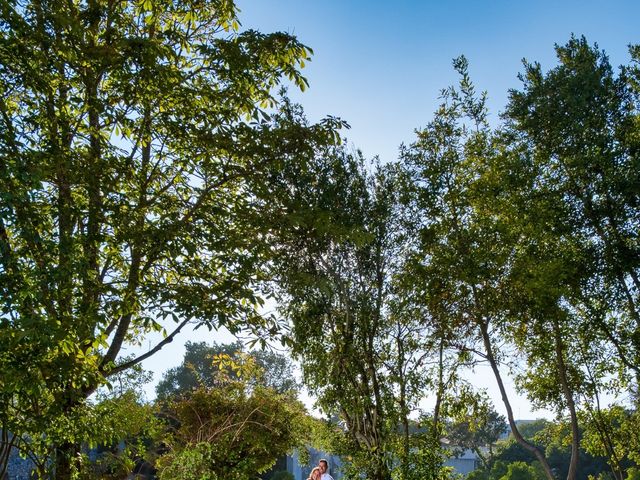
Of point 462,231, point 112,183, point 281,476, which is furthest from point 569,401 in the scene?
point 281,476

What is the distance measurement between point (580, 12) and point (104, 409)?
9.56m

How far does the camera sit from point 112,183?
671cm

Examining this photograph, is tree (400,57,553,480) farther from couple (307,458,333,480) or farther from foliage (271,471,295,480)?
foliage (271,471,295,480)

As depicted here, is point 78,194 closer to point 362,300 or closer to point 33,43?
point 33,43

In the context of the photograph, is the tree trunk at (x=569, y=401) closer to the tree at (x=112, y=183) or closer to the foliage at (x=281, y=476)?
the tree at (x=112, y=183)

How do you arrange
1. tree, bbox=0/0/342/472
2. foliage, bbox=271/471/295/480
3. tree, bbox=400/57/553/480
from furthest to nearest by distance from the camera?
foliage, bbox=271/471/295/480 → tree, bbox=400/57/553/480 → tree, bbox=0/0/342/472

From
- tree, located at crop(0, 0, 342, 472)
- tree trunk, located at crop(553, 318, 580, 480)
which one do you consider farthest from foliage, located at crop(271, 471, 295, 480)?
tree, located at crop(0, 0, 342, 472)

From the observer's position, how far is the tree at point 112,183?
215 inches

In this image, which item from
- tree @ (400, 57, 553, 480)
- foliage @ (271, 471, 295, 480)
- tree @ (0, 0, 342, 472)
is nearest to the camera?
tree @ (0, 0, 342, 472)

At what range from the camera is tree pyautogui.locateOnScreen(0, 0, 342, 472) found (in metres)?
5.46

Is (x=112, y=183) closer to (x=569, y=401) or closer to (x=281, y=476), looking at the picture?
(x=569, y=401)

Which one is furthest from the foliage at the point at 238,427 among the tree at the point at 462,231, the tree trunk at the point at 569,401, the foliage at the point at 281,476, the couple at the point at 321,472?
the foliage at the point at 281,476

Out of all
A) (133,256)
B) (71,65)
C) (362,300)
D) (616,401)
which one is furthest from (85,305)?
(616,401)

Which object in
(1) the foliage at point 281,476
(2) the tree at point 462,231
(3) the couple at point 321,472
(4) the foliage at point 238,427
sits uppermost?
(2) the tree at point 462,231
